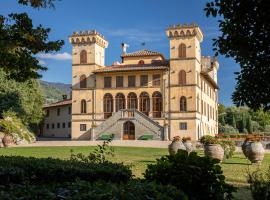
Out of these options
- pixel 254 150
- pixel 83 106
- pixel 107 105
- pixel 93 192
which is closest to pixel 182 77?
pixel 107 105

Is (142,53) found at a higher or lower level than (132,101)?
higher

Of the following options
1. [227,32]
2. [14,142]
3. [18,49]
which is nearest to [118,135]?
[14,142]

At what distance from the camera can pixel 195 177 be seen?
26.2 ft

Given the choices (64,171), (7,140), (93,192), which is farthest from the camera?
(7,140)

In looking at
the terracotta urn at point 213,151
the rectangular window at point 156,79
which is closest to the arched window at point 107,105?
the rectangular window at point 156,79

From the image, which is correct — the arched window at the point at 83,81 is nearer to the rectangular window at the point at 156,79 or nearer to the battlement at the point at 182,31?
the rectangular window at the point at 156,79

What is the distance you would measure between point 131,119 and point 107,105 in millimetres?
4815

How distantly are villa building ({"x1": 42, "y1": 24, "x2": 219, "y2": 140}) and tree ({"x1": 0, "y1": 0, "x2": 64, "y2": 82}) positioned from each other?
40.8 m

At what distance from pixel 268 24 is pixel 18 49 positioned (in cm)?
715

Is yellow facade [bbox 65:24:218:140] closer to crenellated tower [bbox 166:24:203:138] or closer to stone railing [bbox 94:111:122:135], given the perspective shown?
crenellated tower [bbox 166:24:203:138]

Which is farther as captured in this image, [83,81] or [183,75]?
[83,81]

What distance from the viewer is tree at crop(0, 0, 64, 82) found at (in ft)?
38.8

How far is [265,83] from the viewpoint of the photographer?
804cm

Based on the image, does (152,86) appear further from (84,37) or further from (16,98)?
(16,98)
